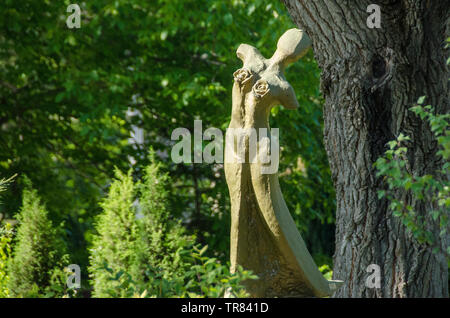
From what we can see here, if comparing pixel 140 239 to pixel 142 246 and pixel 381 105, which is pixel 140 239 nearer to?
pixel 142 246

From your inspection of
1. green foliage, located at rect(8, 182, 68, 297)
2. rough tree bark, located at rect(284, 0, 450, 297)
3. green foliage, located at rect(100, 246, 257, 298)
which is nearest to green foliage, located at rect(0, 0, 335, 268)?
rough tree bark, located at rect(284, 0, 450, 297)

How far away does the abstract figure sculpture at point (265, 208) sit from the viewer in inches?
151

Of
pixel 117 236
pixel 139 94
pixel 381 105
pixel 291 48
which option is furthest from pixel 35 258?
pixel 139 94

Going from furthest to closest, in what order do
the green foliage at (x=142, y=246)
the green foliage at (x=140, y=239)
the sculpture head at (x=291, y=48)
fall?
1. the green foliage at (x=140, y=239)
2. the sculpture head at (x=291, y=48)
3. the green foliage at (x=142, y=246)

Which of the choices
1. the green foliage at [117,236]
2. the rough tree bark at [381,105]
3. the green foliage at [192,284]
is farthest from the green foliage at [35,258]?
the rough tree bark at [381,105]

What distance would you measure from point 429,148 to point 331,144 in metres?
0.80

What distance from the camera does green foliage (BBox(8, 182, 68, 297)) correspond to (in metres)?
4.54

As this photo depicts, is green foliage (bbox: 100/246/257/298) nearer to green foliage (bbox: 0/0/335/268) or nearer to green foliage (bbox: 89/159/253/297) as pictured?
green foliage (bbox: 89/159/253/297)

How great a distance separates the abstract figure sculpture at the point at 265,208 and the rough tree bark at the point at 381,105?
123 cm

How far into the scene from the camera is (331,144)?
539cm

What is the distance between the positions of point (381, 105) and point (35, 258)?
9.49 feet

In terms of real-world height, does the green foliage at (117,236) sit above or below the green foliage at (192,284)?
above

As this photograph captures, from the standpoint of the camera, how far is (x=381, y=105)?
5082 mm

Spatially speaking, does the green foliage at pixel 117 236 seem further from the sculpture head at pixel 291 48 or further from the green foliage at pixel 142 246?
the sculpture head at pixel 291 48
